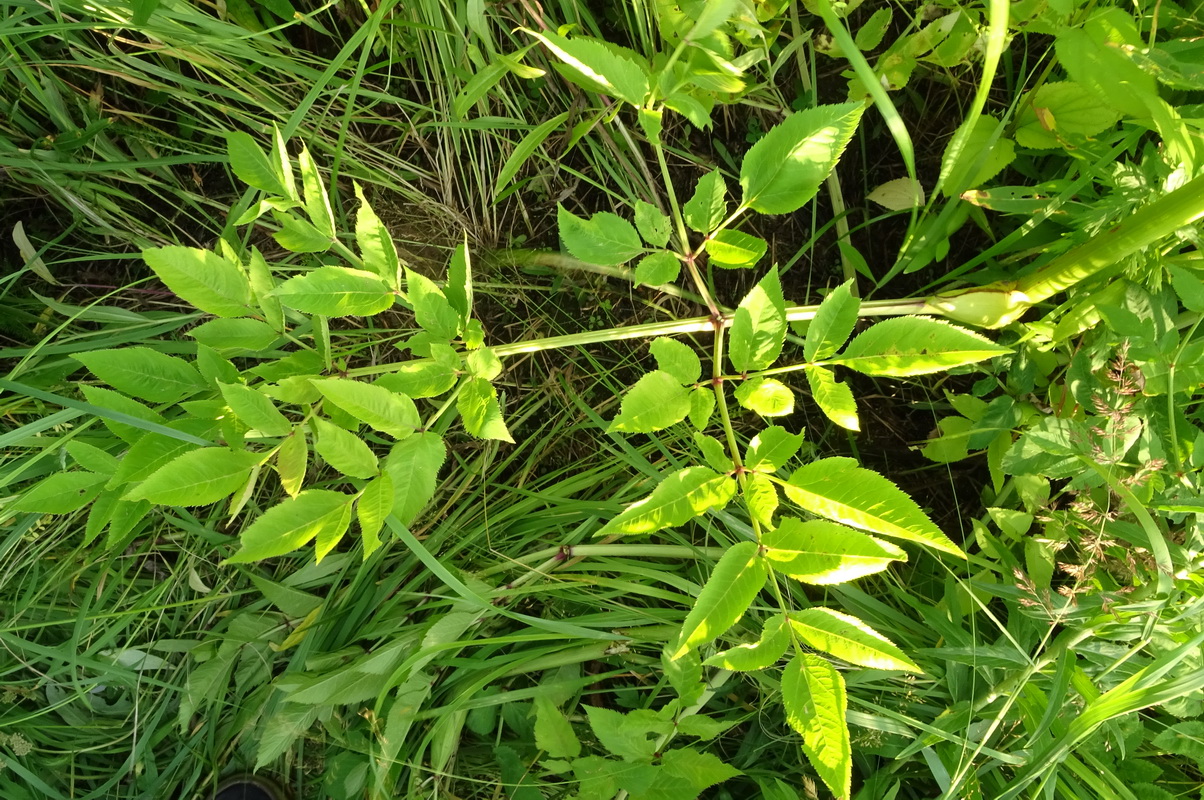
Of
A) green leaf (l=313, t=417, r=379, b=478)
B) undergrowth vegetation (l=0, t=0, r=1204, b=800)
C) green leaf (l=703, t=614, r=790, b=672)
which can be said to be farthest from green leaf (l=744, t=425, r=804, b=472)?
green leaf (l=313, t=417, r=379, b=478)

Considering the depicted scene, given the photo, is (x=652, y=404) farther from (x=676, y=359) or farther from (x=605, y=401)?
(x=605, y=401)

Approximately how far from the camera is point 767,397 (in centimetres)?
105

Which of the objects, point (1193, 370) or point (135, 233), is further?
point (135, 233)

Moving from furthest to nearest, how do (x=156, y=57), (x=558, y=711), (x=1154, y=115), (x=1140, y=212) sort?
1. (x=156, y=57)
2. (x=558, y=711)
3. (x=1140, y=212)
4. (x=1154, y=115)

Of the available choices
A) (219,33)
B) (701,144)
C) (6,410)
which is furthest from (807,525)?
(6,410)

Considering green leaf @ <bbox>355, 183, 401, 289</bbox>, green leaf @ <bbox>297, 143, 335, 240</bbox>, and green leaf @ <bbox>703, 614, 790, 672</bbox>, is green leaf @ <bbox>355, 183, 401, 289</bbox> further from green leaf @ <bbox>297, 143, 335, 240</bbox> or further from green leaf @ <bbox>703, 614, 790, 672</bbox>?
green leaf @ <bbox>703, 614, 790, 672</bbox>

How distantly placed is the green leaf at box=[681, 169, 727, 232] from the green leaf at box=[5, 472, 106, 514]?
106 centimetres

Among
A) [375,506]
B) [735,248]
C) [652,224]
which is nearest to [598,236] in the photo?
[652,224]

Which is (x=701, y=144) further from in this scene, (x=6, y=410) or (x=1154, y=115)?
(x=6, y=410)

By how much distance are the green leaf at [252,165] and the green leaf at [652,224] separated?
579 millimetres

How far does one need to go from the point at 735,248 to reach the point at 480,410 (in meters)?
0.48

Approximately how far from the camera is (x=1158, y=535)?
113 centimetres

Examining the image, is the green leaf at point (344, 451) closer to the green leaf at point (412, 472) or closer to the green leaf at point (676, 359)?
the green leaf at point (412, 472)

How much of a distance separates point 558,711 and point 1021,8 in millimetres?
1666
